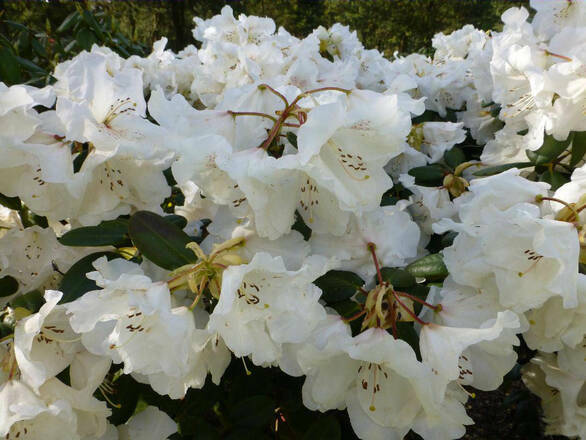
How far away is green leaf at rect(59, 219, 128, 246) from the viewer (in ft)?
3.29

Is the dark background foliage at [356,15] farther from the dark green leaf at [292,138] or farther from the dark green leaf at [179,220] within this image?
the dark green leaf at [292,138]

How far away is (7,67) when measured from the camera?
1.42 m

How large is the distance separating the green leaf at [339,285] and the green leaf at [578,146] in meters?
0.63

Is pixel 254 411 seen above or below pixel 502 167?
below

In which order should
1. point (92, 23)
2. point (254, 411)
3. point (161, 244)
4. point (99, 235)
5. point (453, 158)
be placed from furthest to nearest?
1. point (92, 23)
2. point (453, 158)
3. point (254, 411)
4. point (99, 235)
5. point (161, 244)

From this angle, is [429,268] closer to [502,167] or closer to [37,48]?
[502,167]

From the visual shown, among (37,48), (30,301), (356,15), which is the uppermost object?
(30,301)

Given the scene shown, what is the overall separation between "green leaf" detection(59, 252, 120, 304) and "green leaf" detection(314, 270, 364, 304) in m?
0.41

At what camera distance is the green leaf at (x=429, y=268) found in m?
1.03

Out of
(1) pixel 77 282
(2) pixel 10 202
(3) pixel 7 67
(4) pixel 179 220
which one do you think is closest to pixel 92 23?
(3) pixel 7 67

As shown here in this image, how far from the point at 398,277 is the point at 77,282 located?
1.93 ft

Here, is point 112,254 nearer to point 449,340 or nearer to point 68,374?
point 68,374

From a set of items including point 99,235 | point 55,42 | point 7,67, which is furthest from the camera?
point 55,42

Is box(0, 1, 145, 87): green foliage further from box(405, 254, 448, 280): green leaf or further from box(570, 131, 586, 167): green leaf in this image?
box(570, 131, 586, 167): green leaf
